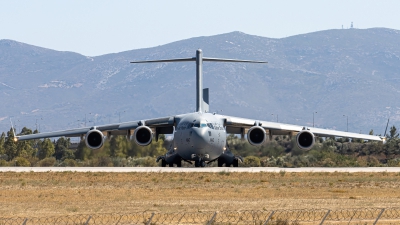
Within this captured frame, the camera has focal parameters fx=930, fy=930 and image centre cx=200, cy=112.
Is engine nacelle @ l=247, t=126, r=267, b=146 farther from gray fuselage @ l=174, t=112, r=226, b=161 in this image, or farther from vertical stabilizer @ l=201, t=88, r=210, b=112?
vertical stabilizer @ l=201, t=88, r=210, b=112

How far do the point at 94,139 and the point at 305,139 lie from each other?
32.7 ft

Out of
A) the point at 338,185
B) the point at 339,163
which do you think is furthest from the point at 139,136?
the point at 338,185

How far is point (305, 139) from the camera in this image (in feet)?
144

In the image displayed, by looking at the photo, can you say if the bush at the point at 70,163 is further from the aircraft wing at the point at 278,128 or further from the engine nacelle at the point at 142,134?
the aircraft wing at the point at 278,128

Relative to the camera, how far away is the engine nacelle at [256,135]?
1709 inches

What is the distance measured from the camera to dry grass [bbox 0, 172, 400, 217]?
2356 centimetres

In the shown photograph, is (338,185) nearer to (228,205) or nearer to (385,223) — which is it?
(228,205)

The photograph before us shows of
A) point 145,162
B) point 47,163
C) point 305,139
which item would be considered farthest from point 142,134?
point 47,163

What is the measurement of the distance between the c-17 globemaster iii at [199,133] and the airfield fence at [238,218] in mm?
19938

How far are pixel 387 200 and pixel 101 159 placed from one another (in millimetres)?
25277

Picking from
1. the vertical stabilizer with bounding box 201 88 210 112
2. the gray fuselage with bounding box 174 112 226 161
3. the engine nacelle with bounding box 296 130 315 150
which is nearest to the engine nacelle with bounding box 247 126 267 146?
the gray fuselage with bounding box 174 112 226 161

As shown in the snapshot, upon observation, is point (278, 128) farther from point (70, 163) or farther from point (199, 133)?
point (70, 163)

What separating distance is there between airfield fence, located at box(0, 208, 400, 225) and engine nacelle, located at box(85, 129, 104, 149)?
22.3 metres

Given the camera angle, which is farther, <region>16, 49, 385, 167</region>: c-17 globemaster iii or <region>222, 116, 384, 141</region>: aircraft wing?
<region>222, 116, 384, 141</region>: aircraft wing
